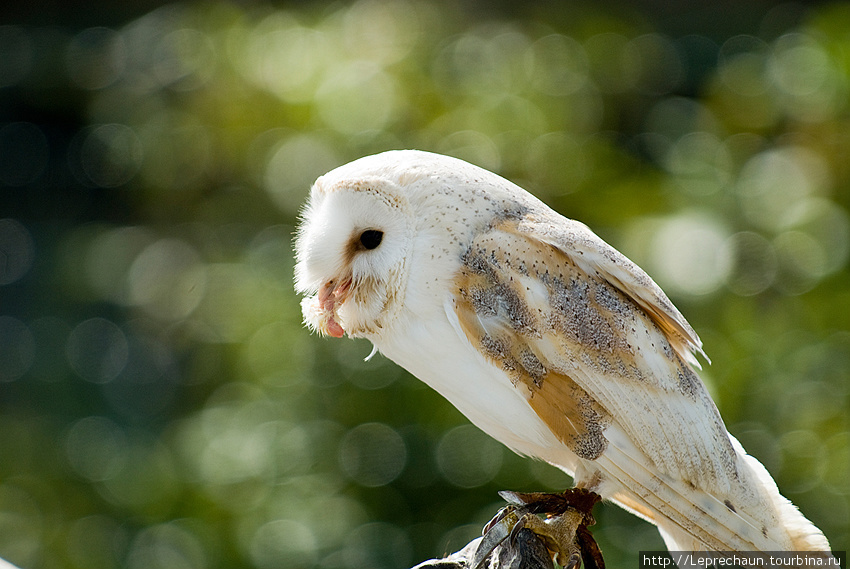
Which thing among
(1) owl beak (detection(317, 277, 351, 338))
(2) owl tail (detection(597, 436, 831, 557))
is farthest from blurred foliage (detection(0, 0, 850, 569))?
(1) owl beak (detection(317, 277, 351, 338))

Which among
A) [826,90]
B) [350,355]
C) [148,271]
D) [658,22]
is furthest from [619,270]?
[658,22]

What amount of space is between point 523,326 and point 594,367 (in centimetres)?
11

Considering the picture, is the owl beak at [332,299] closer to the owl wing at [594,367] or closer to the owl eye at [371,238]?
the owl eye at [371,238]

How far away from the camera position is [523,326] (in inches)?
40.4

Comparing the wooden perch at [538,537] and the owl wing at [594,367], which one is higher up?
the owl wing at [594,367]

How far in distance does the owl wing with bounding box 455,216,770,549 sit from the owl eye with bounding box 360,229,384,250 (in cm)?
12

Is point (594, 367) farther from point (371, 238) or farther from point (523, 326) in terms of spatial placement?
point (371, 238)

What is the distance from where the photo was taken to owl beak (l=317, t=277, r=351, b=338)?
105 cm

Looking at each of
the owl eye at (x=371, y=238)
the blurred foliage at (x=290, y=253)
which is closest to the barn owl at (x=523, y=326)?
the owl eye at (x=371, y=238)

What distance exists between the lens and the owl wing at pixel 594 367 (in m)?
1.02

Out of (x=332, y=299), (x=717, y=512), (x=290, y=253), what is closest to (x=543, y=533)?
(x=717, y=512)

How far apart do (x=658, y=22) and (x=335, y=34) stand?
1619mm

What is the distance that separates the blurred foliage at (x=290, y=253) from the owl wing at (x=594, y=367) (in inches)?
55.5

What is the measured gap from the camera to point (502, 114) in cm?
287
